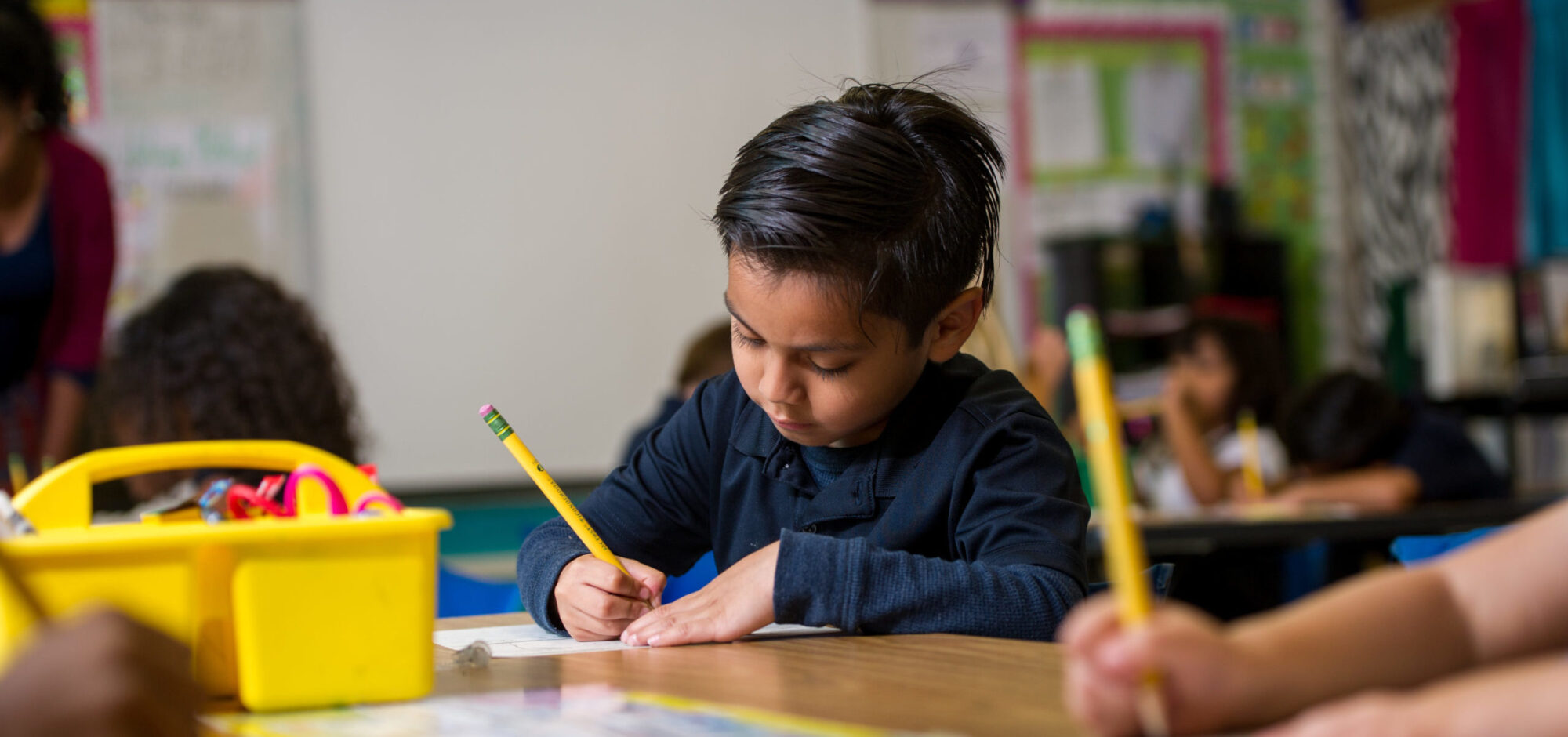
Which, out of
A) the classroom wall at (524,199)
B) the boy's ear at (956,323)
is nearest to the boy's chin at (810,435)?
the boy's ear at (956,323)

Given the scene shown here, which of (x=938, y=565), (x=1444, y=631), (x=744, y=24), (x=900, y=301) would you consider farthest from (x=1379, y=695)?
(x=744, y=24)

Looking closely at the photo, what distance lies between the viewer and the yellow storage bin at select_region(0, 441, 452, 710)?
584 mm

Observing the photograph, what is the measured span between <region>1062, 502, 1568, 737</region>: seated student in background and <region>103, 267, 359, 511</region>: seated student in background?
1.39m

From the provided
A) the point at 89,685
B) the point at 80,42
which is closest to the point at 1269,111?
the point at 80,42

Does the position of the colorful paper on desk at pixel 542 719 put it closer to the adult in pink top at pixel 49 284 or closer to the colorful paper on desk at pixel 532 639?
the colorful paper on desk at pixel 532 639

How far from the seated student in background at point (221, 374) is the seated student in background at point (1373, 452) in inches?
83.0

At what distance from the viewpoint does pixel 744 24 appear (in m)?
4.60

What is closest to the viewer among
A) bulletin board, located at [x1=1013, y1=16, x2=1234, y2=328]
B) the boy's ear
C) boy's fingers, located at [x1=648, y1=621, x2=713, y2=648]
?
boy's fingers, located at [x1=648, y1=621, x2=713, y2=648]

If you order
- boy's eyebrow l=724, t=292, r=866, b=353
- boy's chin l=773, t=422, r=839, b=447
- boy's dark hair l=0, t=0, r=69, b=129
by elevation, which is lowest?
boy's chin l=773, t=422, r=839, b=447

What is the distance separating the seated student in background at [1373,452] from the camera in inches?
115

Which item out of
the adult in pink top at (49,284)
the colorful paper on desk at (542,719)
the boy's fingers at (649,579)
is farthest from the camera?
the adult in pink top at (49,284)

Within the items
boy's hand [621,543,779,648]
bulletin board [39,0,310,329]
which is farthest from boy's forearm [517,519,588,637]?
bulletin board [39,0,310,329]

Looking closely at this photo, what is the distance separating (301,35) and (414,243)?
2.30ft

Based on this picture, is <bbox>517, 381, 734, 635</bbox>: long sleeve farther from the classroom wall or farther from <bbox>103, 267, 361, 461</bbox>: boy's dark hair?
the classroom wall
